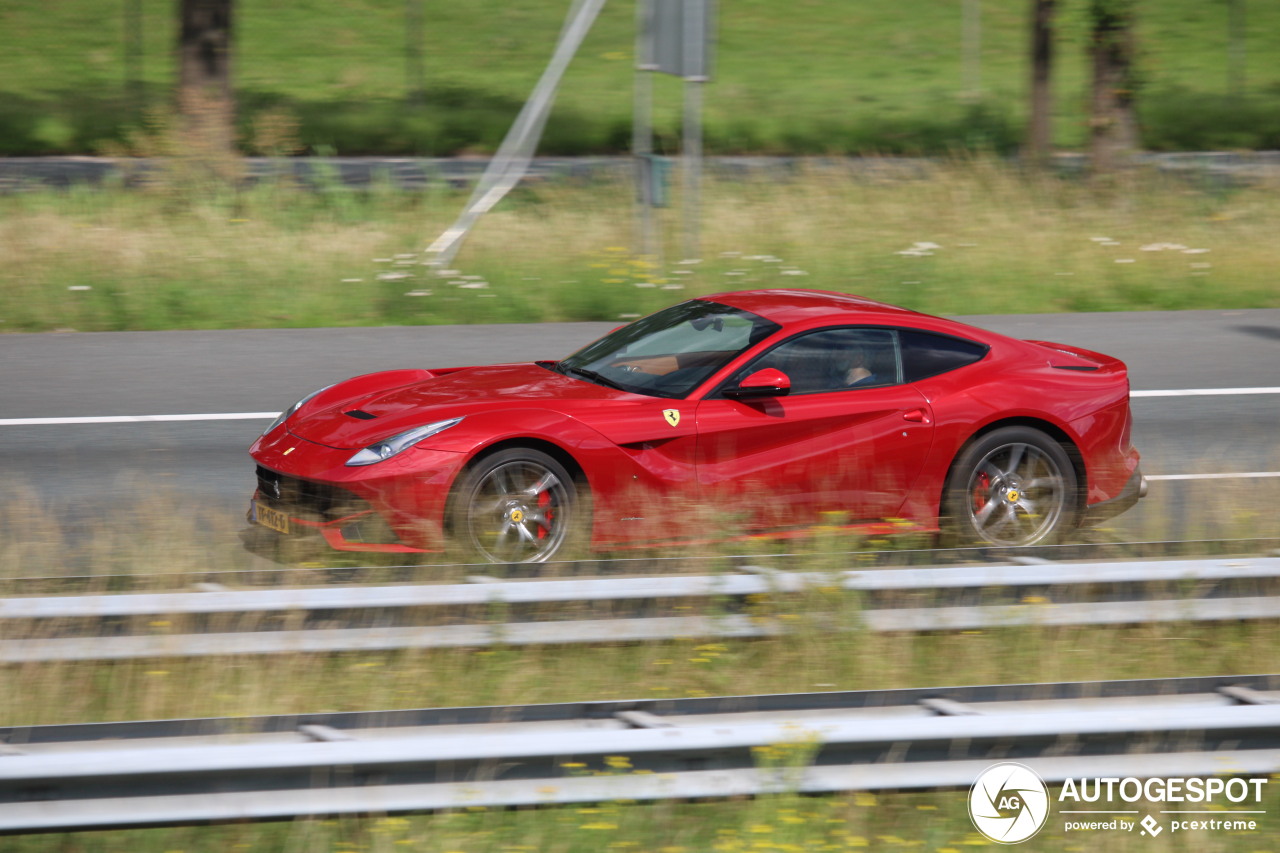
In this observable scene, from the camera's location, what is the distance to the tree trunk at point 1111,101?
18.3m

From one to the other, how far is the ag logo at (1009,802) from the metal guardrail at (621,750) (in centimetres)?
5

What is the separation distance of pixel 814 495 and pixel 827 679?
170 centimetres

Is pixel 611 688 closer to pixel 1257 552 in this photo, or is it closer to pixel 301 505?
pixel 301 505

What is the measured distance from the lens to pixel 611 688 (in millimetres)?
4895

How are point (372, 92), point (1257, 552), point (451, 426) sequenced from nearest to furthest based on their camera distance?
point (1257, 552) < point (451, 426) < point (372, 92)

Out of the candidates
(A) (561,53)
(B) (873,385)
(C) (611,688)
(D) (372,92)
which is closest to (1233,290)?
(A) (561,53)

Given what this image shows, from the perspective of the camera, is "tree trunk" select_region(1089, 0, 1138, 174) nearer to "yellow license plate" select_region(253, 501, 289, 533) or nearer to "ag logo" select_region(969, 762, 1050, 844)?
"yellow license plate" select_region(253, 501, 289, 533)

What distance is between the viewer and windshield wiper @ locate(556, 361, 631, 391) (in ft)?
22.6

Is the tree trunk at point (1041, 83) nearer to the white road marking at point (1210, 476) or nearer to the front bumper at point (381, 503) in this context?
the white road marking at point (1210, 476)

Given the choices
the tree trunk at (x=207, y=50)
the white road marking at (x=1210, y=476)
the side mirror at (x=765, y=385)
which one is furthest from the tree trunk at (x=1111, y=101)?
the side mirror at (x=765, y=385)

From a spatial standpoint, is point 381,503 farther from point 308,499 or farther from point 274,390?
point 274,390

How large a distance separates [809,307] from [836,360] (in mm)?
430

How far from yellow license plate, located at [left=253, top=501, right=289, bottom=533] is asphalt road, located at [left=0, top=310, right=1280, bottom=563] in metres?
0.86

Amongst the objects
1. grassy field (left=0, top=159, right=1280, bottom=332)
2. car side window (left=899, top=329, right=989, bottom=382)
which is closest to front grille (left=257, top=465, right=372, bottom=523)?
car side window (left=899, top=329, right=989, bottom=382)
